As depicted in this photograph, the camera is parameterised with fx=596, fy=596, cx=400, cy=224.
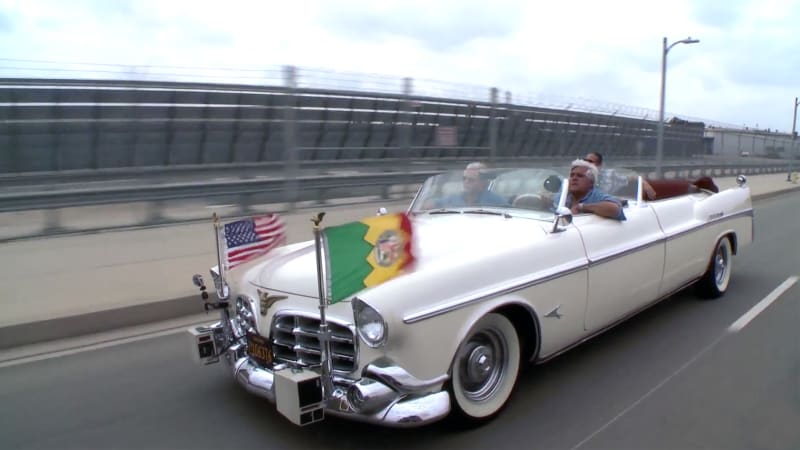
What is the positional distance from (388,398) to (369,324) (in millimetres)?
354

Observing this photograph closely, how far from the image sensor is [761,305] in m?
5.74

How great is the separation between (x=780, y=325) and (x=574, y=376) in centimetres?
241

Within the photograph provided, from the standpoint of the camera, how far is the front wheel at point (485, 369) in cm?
314

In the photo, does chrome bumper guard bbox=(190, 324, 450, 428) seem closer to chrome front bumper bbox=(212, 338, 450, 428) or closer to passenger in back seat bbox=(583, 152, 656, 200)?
chrome front bumper bbox=(212, 338, 450, 428)

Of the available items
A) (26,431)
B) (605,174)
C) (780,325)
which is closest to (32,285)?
(26,431)

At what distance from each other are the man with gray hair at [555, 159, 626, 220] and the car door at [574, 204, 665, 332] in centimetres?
7

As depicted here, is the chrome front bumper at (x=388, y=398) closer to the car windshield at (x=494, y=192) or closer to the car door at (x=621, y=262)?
the car door at (x=621, y=262)

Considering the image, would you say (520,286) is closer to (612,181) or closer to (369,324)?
(369,324)

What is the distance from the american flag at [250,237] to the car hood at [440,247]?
95 mm

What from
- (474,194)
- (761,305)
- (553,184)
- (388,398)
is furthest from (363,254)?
(761,305)

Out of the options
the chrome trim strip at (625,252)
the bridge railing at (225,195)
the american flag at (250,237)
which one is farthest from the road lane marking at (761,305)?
the bridge railing at (225,195)

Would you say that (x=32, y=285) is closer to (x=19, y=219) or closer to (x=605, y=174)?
(x=19, y=219)

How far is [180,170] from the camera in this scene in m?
11.9

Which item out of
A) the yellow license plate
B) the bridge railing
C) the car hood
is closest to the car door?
the car hood
